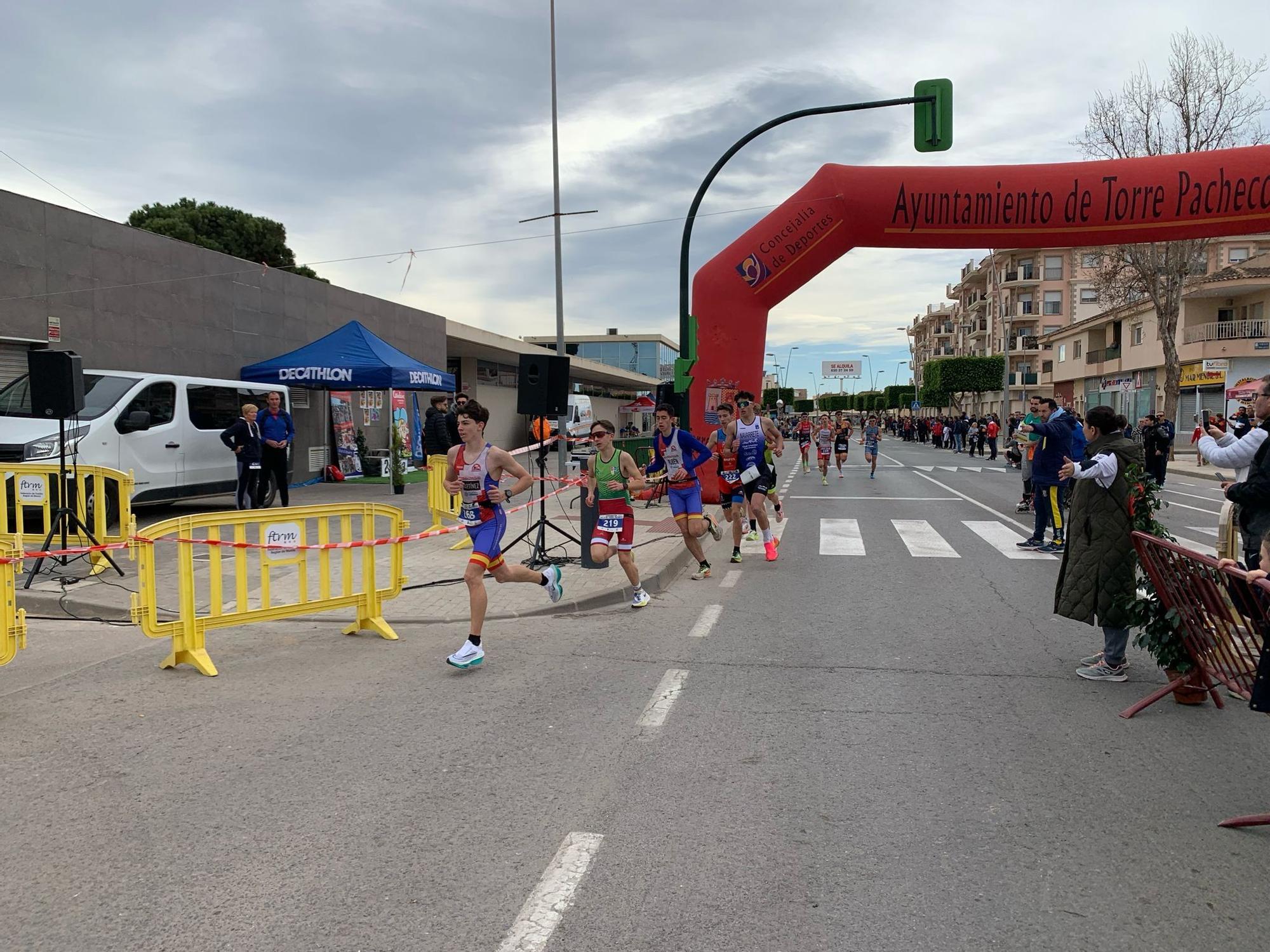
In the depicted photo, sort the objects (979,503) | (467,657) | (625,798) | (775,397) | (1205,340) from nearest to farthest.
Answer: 1. (625,798)
2. (467,657)
3. (979,503)
4. (1205,340)
5. (775,397)

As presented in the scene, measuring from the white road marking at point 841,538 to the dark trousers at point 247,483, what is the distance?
26.3 feet

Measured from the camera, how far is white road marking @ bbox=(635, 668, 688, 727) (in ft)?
16.3

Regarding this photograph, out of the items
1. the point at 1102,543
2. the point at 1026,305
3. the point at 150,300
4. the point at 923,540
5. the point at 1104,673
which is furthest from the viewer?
the point at 1026,305

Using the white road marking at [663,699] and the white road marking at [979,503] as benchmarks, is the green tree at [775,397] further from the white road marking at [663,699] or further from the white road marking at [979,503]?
the white road marking at [663,699]

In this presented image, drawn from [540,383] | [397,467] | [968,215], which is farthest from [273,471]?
[968,215]

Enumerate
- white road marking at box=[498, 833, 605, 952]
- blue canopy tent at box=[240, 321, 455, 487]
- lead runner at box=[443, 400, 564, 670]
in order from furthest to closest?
1. blue canopy tent at box=[240, 321, 455, 487]
2. lead runner at box=[443, 400, 564, 670]
3. white road marking at box=[498, 833, 605, 952]

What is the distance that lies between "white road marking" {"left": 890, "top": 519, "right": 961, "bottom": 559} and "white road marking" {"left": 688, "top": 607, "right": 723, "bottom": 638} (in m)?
3.78

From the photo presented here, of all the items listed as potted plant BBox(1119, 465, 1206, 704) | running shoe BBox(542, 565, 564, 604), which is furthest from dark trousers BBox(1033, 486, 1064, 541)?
running shoe BBox(542, 565, 564, 604)

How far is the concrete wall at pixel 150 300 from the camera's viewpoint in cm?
1349

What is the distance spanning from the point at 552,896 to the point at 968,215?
13.4 m

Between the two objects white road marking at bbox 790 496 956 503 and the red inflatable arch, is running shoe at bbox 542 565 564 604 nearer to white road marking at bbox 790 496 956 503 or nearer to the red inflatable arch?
the red inflatable arch

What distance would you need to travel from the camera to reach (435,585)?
9047 mm

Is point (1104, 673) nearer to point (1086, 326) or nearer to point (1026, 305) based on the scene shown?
point (1086, 326)

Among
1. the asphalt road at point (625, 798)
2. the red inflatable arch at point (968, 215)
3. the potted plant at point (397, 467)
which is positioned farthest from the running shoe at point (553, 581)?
the potted plant at point (397, 467)
